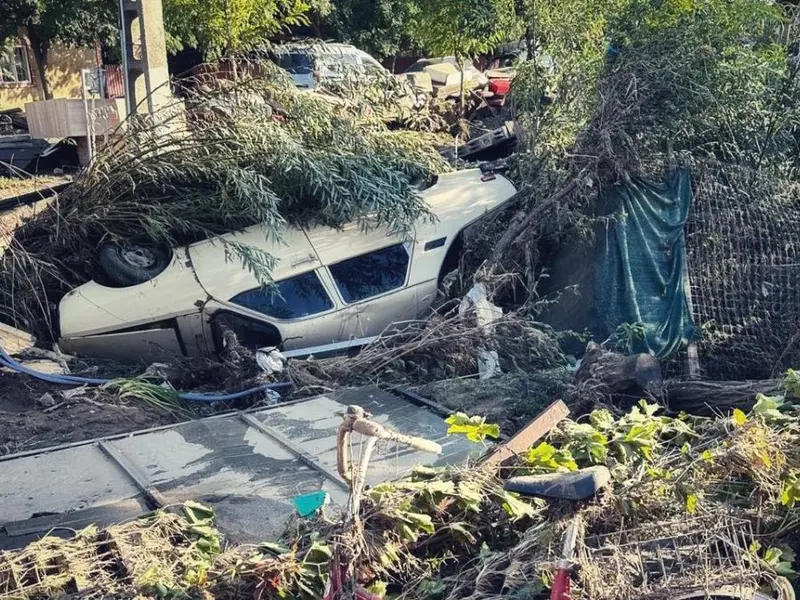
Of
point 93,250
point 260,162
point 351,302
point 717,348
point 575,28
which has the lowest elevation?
point 717,348

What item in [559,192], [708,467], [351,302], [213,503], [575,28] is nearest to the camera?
[708,467]

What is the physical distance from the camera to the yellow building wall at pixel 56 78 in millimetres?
26969

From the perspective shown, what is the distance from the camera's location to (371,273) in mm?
7316

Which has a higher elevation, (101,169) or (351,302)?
(101,169)

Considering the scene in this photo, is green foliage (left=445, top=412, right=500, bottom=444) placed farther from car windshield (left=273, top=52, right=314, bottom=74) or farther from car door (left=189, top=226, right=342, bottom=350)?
car windshield (left=273, top=52, right=314, bottom=74)

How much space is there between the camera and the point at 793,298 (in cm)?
677

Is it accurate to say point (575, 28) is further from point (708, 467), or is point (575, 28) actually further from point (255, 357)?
point (708, 467)

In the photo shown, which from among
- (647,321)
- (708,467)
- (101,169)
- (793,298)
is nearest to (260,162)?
(101,169)

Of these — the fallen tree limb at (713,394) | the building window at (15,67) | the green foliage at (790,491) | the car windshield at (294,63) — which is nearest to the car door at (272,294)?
the fallen tree limb at (713,394)

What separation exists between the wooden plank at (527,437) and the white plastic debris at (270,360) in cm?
327

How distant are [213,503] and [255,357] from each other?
96.7 inches

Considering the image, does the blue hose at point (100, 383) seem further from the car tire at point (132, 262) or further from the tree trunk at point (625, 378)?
the tree trunk at point (625, 378)

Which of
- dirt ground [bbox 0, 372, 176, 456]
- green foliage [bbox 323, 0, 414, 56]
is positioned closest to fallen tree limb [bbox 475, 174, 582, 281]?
dirt ground [bbox 0, 372, 176, 456]

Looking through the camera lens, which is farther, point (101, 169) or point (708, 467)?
point (101, 169)
